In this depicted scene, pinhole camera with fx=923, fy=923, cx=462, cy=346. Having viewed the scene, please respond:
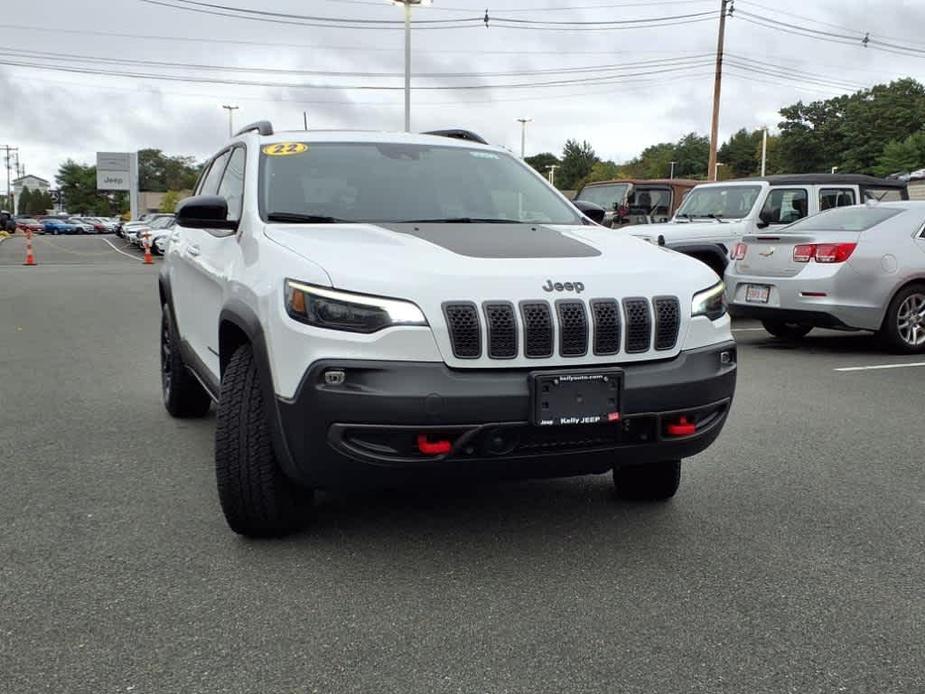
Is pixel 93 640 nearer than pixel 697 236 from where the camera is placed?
Yes

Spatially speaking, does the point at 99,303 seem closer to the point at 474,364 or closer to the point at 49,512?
the point at 49,512

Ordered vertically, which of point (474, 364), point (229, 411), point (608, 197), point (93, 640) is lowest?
Result: point (93, 640)

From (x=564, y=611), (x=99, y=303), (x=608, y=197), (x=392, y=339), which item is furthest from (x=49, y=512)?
(x=608, y=197)

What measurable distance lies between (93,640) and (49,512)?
1398 mm

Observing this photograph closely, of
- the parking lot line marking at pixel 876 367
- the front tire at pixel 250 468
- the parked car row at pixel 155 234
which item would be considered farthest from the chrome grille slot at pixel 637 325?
the parked car row at pixel 155 234

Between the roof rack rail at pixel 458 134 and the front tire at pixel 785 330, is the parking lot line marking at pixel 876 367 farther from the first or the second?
the roof rack rail at pixel 458 134

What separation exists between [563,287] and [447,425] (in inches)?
25.6

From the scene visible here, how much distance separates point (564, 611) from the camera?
307 cm

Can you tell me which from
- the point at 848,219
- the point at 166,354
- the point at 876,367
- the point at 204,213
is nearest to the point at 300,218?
the point at 204,213

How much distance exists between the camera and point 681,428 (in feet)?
11.3

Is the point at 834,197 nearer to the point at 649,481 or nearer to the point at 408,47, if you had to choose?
the point at 649,481

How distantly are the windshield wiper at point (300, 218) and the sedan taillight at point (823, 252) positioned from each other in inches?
248

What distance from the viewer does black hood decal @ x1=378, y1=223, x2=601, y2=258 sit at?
3531 millimetres

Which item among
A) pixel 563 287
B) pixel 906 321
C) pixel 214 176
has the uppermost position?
pixel 214 176
